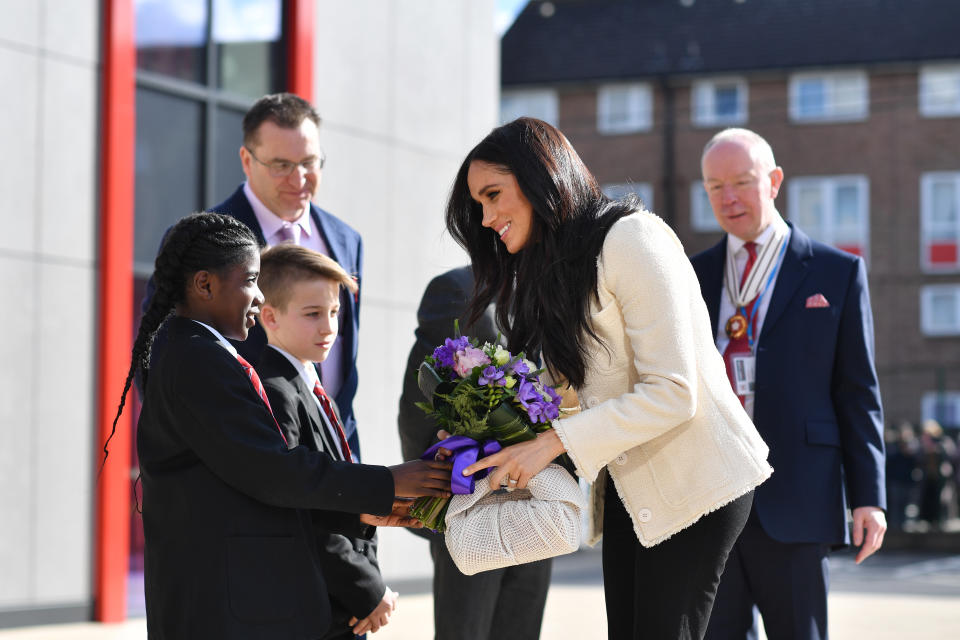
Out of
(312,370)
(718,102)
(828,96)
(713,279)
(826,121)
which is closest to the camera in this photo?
(312,370)

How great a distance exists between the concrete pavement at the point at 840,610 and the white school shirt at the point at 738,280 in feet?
15.8

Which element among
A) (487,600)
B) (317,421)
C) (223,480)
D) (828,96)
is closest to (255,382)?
(223,480)

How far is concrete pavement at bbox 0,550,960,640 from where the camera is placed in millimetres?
9250

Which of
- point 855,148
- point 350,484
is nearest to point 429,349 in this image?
point 350,484

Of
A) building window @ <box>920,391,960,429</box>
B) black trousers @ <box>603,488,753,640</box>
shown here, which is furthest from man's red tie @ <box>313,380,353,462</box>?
building window @ <box>920,391,960,429</box>

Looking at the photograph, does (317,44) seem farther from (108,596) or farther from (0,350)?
(108,596)

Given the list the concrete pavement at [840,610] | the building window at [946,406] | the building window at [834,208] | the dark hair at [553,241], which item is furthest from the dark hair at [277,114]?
the building window at [834,208]

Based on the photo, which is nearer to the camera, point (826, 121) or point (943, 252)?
point (943, 252)

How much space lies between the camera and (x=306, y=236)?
4.90m

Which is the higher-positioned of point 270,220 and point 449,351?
point 270,220

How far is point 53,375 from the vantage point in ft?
30.0

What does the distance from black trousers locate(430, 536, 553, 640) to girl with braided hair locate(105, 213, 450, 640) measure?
1398 millimetres

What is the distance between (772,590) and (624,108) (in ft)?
119

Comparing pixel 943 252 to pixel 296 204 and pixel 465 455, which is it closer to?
pixel 296 204
